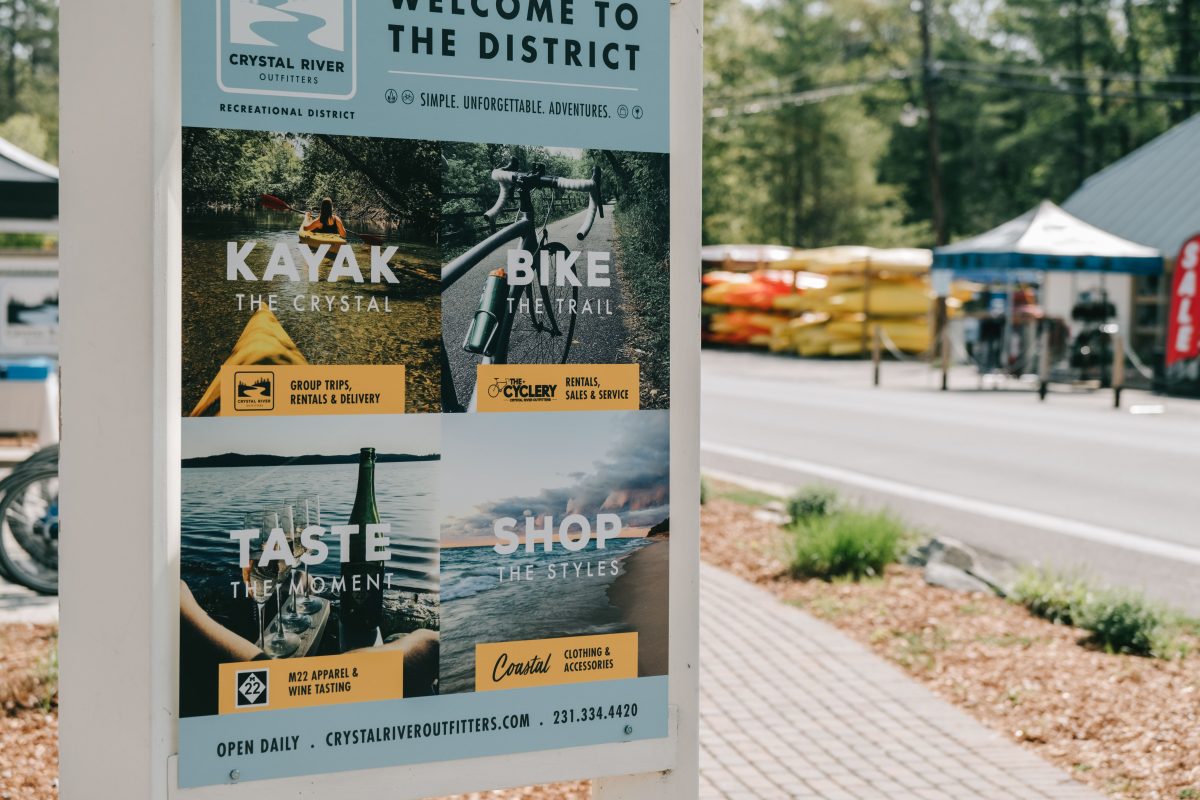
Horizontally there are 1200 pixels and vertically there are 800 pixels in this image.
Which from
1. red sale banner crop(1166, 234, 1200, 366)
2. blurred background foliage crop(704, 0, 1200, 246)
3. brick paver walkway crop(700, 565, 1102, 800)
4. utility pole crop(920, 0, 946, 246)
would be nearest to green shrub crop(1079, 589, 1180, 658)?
brick paver walkway crop(700, 565, 1102, 800)

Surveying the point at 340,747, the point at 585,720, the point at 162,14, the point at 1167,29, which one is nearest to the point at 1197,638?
the point at 585,720

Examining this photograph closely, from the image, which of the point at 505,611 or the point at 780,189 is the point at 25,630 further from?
the point at 780,189

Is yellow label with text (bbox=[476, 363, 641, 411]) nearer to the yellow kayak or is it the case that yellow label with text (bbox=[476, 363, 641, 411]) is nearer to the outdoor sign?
the outdoor sign

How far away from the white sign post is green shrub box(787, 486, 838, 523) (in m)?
7.62

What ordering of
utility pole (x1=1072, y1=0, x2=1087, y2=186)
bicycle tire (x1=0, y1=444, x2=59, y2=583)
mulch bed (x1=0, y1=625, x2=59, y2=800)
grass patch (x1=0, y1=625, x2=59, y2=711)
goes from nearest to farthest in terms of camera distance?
mulch bed (x1=0, y1=625, x2=59, y2=800), grass patch (x1=0, y1=625, x2=59, y2=711), bicycle tire (x1=0, y1=444, x2=59, y2=583), utility pole (x1=1072, y1=0, x2=1087, y2=186)

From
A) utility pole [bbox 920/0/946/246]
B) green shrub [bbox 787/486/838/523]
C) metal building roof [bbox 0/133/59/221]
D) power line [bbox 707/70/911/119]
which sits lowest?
green shrub [bbox 787/486/838/523]

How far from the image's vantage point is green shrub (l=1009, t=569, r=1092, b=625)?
7.35 metres

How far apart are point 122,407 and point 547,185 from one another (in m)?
1.01

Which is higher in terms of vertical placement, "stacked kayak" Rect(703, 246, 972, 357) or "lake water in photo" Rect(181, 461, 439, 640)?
"stacked kayak" Rect(703, 246, 972, 357)

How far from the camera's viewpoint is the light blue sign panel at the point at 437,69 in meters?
2.83

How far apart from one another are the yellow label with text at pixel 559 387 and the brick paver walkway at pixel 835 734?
202 cm

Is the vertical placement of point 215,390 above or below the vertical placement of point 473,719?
above

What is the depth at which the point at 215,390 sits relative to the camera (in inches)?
111

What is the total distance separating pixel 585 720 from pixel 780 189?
59361 millimetres
